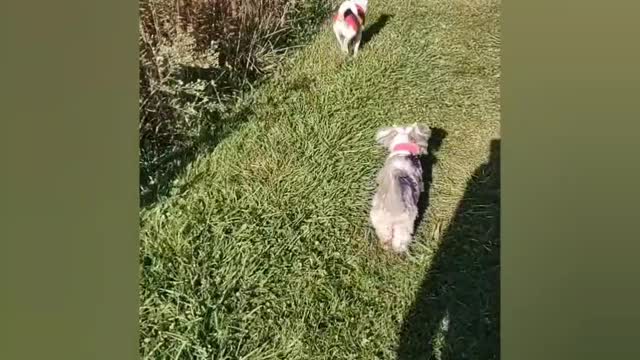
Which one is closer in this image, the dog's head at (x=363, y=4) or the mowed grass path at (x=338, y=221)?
the mowed grass path at (x=338, y=221)

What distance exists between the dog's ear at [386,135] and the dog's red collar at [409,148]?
2 centimetres

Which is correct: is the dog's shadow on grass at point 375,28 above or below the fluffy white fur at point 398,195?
above

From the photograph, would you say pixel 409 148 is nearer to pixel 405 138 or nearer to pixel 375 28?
pixel 405 138

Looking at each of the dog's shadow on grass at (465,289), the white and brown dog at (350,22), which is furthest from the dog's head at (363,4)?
the dog's shadow on grass at (465,289)

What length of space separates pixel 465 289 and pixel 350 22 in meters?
0.60

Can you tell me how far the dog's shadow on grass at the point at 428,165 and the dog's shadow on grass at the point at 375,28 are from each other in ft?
0.80

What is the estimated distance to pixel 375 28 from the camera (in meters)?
1.50

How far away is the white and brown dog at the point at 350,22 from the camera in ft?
4.74

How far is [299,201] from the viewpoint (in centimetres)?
142

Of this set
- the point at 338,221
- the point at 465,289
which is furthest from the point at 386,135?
the point at 465,289

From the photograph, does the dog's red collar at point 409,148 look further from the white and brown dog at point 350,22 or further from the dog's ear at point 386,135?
the white and brown dog at point 350,22

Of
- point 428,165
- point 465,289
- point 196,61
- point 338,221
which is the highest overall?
point 196,61

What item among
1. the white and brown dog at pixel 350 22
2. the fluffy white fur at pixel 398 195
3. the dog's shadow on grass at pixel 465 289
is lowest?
the dog's shadow on grass at pixel 465 289

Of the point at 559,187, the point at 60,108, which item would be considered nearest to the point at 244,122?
the point at 60,108
